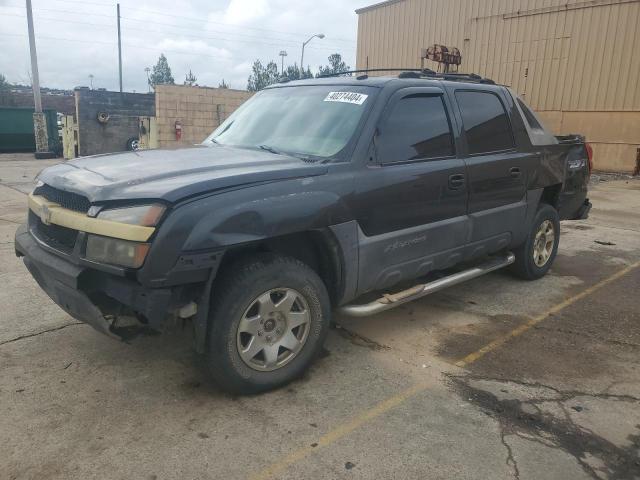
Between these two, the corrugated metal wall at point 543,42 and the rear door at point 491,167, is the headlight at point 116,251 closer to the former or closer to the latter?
the rear door at point 491,167

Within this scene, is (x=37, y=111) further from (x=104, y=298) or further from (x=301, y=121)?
(x=104, y=298)

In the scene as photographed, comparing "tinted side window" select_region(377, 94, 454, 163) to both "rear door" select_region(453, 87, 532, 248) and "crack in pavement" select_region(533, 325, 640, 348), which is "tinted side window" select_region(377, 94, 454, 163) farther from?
"crack in pavement" select_region(533, 325, 640, 348)

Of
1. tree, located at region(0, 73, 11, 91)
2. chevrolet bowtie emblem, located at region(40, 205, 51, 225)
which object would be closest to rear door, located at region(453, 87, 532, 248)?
chevrolet bowtie emblem, located at region(40, 205, 51, 225)

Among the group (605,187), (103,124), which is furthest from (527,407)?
(103,124)

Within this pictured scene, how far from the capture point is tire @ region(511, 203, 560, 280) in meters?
5.14

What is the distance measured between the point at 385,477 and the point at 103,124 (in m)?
20.9

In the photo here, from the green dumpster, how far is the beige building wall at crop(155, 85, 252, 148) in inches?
321

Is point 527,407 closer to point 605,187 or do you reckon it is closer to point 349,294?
point 349,294

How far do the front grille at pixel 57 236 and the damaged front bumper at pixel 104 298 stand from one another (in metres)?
0.07

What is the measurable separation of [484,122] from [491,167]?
41 cm

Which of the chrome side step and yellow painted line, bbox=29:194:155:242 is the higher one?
yellow painted line, bbox=29:194:155:242

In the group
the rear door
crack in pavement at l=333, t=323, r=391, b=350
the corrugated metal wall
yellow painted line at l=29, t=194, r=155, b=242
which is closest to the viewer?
yellow painted line at l=29, t=194, r=155, b=242

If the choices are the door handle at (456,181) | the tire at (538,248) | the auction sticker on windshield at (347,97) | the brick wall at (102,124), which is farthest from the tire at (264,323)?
the brick wall at (102,124)

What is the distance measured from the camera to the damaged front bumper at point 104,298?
103 inches
